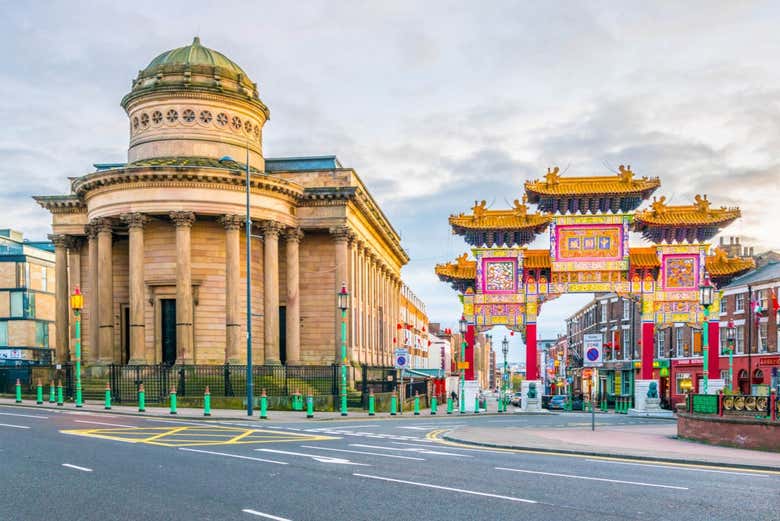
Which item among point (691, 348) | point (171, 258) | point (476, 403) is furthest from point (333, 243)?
point (691, 348)

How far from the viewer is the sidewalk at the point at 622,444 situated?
18297 mm

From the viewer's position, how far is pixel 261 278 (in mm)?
48094

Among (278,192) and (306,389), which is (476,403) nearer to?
(306,389)

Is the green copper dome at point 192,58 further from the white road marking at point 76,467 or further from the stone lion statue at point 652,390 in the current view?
the white road marking at point 76,467

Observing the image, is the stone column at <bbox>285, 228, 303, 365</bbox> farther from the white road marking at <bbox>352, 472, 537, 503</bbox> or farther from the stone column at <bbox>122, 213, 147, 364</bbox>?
the white road marking at <bbox>352, 472, 537, 503</bbox>

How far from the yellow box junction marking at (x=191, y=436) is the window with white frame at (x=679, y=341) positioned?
2021 inches

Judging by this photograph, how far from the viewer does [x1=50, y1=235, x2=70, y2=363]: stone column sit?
50531mm

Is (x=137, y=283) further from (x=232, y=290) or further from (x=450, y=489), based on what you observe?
(x=450, y=489)

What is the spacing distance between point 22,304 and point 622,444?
79071 millimetres

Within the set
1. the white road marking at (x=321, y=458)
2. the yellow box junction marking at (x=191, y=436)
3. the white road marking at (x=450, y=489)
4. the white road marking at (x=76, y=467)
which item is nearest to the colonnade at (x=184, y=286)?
the yellow box junction marking at (x=191, y=436)

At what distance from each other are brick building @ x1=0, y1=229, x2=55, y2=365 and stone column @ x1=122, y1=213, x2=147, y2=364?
4852 centimetres

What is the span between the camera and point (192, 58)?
48.1 m

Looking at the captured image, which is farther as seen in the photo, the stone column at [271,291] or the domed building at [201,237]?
the stone column at [271,291]

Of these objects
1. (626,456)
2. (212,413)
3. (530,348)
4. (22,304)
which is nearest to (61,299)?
(212,413)
